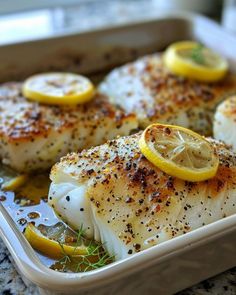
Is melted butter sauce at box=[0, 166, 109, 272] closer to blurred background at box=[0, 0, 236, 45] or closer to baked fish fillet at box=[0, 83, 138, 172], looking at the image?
baked fish fillet at box=[0, 83, 138, 172]

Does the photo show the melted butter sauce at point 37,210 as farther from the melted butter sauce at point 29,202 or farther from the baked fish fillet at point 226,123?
the baked fish fillet at point 226,123

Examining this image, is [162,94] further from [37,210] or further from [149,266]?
[149,266]

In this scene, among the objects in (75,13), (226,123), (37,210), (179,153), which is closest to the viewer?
(179,153)

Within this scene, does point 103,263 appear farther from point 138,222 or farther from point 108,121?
point 108,121

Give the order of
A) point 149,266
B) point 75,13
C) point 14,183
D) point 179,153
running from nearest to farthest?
1. point 149,266
2. point 179,153
3. point 14,183
4. point 75,13

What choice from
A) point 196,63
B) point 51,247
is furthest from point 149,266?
point 196,63

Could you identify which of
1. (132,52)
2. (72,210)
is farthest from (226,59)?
(72,210)
